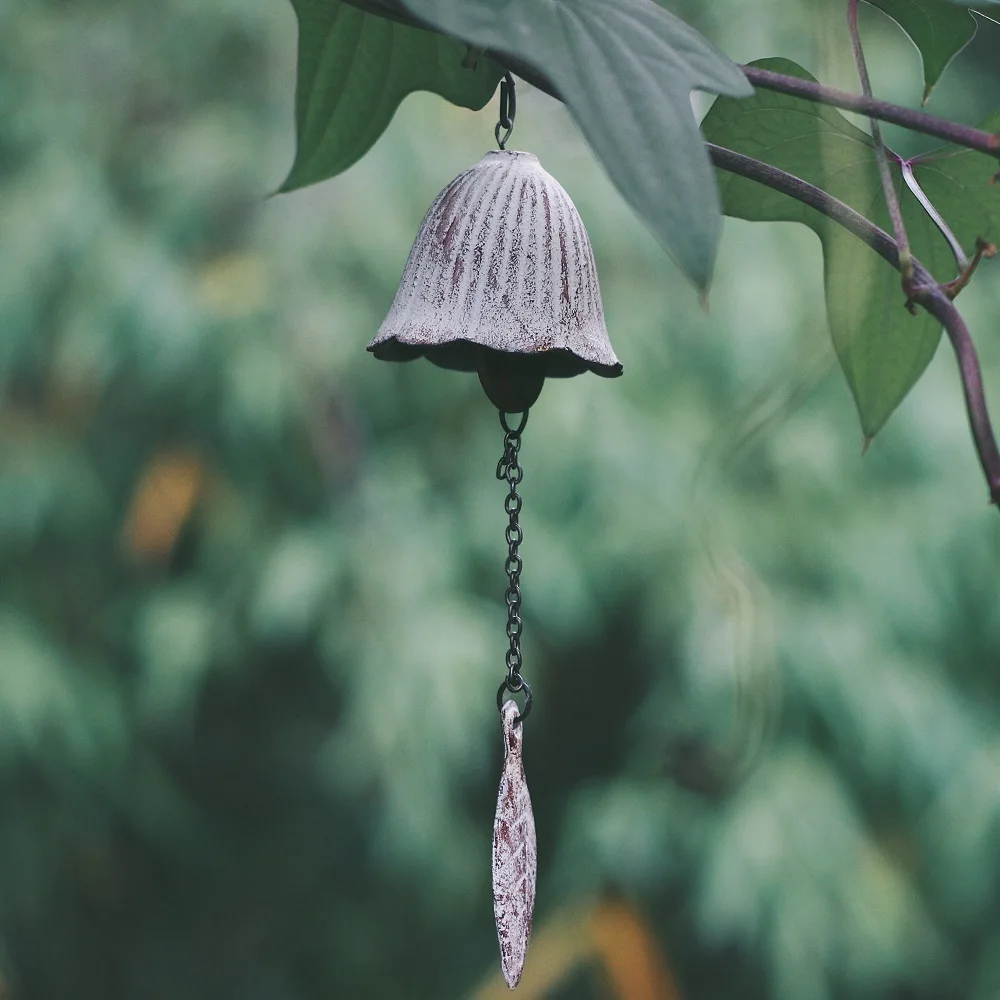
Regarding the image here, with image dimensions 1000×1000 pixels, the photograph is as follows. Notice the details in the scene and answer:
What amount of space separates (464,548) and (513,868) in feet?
3.18

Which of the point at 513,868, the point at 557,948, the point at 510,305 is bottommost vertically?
the point at 557,948

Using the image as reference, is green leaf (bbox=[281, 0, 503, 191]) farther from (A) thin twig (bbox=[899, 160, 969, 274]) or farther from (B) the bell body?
(A) thin twig (bbox=[899, 160, 969, 274])

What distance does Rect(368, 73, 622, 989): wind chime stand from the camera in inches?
15.8

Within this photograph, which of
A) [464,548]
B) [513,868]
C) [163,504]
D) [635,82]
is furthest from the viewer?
[163,504]

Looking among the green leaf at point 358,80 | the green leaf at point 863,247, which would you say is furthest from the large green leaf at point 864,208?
the green leaf at point 358,80

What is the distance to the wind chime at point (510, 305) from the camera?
1.32 feet

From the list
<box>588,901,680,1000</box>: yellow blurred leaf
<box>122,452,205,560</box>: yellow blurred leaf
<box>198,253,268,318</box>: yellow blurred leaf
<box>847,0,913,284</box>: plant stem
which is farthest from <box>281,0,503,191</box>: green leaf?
<box>588,901,680,1000</box>: yellow blurred leaf

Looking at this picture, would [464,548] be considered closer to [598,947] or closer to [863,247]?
[598,947]

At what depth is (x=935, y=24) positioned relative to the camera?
0.41 metres

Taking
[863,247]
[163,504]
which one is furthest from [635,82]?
[163,504]

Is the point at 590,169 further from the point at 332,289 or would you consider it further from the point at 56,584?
the point at 56,584

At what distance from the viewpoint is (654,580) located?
4.40ft

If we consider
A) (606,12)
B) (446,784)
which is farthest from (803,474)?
(606,12)

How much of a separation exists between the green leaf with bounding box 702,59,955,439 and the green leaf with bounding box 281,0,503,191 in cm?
10
